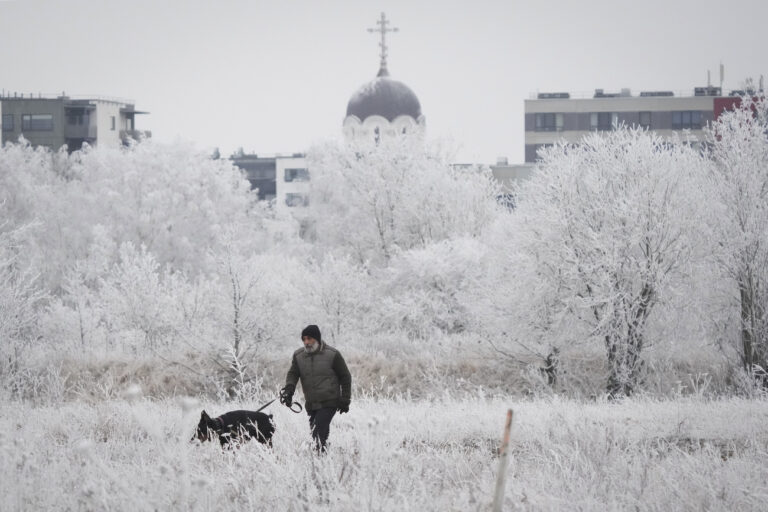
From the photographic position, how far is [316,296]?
127 feet

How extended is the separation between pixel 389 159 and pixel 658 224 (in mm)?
26023

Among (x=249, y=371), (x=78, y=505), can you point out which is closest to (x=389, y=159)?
(x=249, y=371)

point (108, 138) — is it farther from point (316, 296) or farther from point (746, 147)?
point (746, 147)

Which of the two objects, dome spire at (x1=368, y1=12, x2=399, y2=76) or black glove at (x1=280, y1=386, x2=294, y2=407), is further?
dome spire at (x1=368, y1=12, x2=399, y2=76)

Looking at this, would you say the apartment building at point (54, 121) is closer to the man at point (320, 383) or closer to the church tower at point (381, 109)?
the church tower at point (381, 109)

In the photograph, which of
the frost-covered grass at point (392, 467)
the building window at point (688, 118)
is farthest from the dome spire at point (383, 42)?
the frost-covered grass at point (392, 467)

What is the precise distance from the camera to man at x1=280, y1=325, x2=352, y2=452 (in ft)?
34.3

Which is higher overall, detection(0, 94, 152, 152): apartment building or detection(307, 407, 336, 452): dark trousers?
detection(0, 94, 152, 152): apartment building

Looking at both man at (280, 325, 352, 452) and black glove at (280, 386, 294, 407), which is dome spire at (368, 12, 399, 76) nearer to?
man at (280, 325, 352, 452)

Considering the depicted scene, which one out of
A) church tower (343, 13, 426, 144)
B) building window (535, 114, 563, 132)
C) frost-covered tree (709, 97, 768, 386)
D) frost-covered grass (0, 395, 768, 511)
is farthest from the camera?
church tower (343, 13, 426, 144)

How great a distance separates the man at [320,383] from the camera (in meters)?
10.5

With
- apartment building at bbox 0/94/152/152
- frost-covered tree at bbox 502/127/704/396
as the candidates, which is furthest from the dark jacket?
apartment building at bbox 0/94/152/152

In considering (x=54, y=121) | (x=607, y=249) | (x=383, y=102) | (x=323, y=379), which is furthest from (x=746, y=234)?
(x=54, y=121)

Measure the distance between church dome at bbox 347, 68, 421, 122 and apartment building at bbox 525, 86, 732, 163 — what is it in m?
10.5
